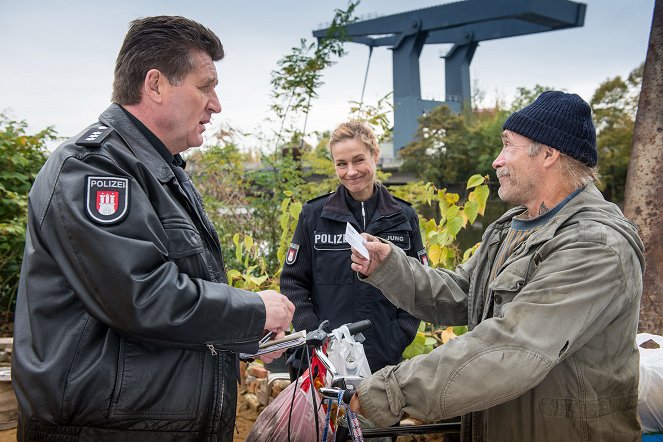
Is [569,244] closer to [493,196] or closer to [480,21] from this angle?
[493,196]

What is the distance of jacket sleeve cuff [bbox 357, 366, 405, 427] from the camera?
1.74 metres

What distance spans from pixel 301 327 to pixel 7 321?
15.1 feet

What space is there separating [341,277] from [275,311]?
1.30 meters

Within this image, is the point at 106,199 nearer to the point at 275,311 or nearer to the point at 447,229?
the point at 275,311

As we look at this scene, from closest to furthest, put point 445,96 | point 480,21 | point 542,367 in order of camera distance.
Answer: point 542,367
point 480,21
point 445,96

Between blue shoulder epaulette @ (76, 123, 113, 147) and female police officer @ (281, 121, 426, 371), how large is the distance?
5.08ft

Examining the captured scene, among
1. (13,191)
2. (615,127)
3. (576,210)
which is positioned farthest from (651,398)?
(615,127)

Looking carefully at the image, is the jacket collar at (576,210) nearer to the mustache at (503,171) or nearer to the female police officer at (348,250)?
the mustache at (503,171)

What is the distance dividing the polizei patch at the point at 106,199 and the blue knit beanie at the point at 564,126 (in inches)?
55.3

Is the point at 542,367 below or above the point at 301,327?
above

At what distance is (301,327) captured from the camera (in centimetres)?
312

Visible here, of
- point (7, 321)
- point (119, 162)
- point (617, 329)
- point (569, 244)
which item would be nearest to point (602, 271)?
point (569, 244)

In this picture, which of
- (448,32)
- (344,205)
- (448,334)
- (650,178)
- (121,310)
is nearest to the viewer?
(121,310)

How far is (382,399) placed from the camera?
1.76 m
